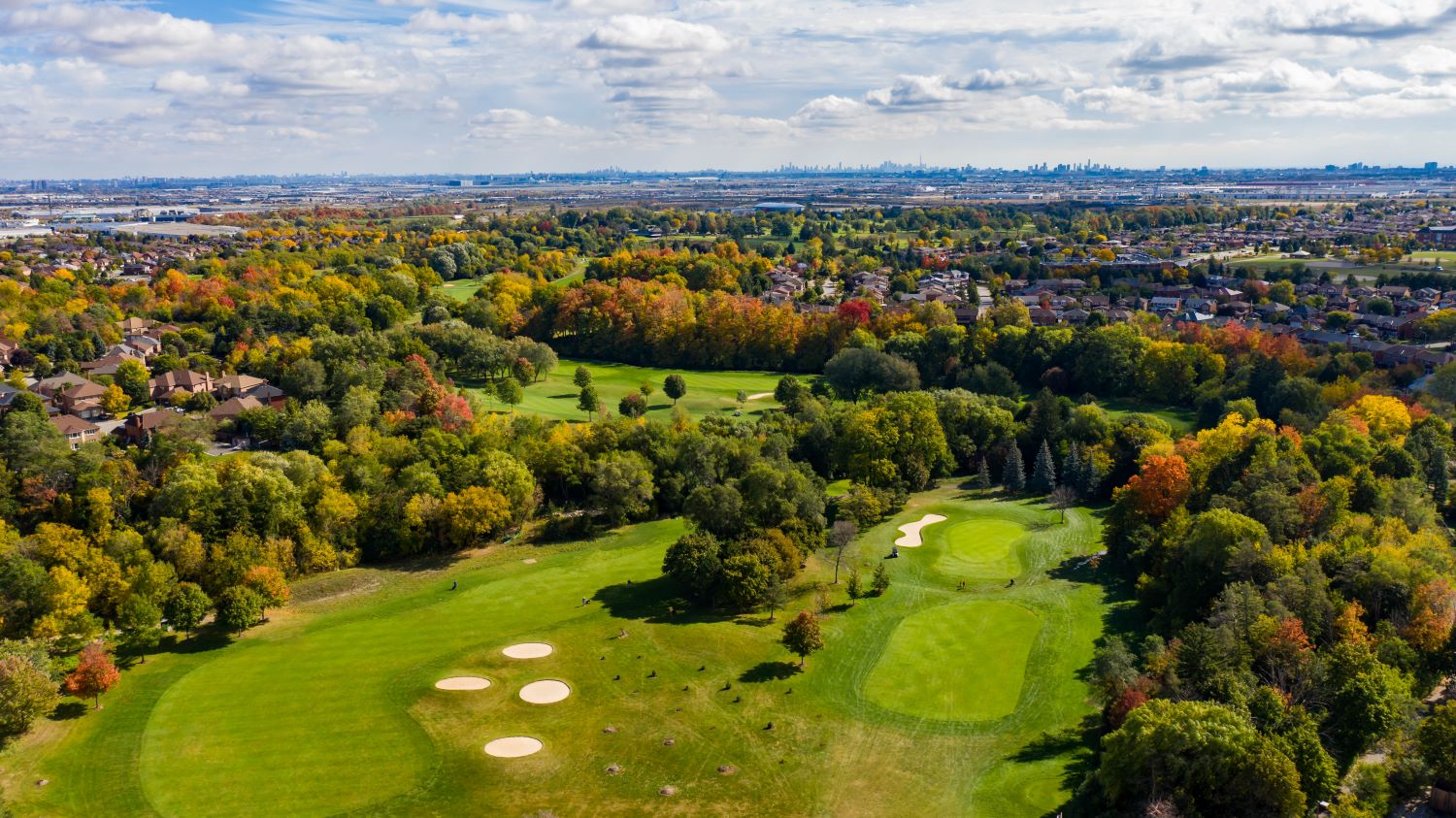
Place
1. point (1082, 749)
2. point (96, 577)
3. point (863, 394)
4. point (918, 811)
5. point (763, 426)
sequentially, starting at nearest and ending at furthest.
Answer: point (918, 811) < point (1082, 749) < point (96, 577) < point (763, 426) < point (863, 394)

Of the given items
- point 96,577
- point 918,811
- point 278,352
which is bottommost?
point 918,811

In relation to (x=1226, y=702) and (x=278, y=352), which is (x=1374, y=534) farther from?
(x=278, y=352)

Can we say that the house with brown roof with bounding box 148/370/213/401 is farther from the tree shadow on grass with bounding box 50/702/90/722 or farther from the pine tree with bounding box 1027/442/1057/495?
the pine tree with bounding box 1027/442/1057/495

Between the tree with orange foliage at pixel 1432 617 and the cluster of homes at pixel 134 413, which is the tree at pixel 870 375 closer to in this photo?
the cluster of homes at pixel 134 413

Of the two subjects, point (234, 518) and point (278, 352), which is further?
point (278, 352)

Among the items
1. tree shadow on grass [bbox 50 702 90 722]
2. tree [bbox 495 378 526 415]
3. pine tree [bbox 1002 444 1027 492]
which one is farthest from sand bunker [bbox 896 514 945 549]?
tree shadow on grass [bbox 50 702 90 722]

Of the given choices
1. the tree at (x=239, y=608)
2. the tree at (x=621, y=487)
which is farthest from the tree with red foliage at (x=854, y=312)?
the tree at (x=239, y=608)

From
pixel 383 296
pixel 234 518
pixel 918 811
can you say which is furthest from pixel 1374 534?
pixel 383 296
